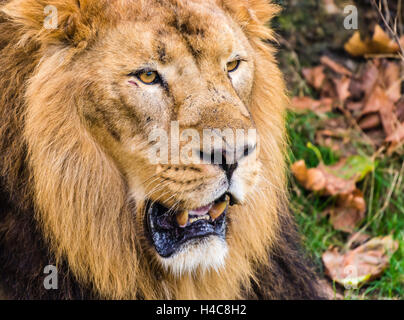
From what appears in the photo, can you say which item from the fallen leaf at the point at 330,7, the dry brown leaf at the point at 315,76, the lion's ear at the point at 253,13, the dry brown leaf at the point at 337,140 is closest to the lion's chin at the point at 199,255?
the lion's ear at the point at 253,13

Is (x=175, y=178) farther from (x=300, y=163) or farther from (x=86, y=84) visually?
(x=300, y=163)

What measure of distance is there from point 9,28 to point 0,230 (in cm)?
91

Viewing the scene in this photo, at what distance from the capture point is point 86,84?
281 cm

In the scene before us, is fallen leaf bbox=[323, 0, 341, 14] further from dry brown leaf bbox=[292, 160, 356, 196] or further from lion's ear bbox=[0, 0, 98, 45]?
lion's ear bbox=[0, 0, 98, 45]

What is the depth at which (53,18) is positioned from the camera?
278 cm

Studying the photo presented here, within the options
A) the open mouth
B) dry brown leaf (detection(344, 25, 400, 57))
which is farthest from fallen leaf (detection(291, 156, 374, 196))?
the open mouth

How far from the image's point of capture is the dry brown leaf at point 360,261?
4.11 metres

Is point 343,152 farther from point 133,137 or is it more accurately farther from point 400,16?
point 133,137

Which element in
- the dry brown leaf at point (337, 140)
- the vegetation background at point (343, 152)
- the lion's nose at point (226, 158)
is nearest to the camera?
the lion's nose at point (226, 158)

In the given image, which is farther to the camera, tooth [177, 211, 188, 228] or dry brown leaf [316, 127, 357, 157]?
dry brown leaf [316, 127, 357, 157]

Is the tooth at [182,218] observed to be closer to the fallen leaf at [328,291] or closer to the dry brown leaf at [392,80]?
the fallen leaf at [328,291]

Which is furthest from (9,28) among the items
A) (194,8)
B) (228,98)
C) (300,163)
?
(300,163)

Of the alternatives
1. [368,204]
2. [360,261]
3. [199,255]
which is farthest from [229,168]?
A: [368,204]

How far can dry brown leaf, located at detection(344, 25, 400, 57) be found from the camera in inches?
204
